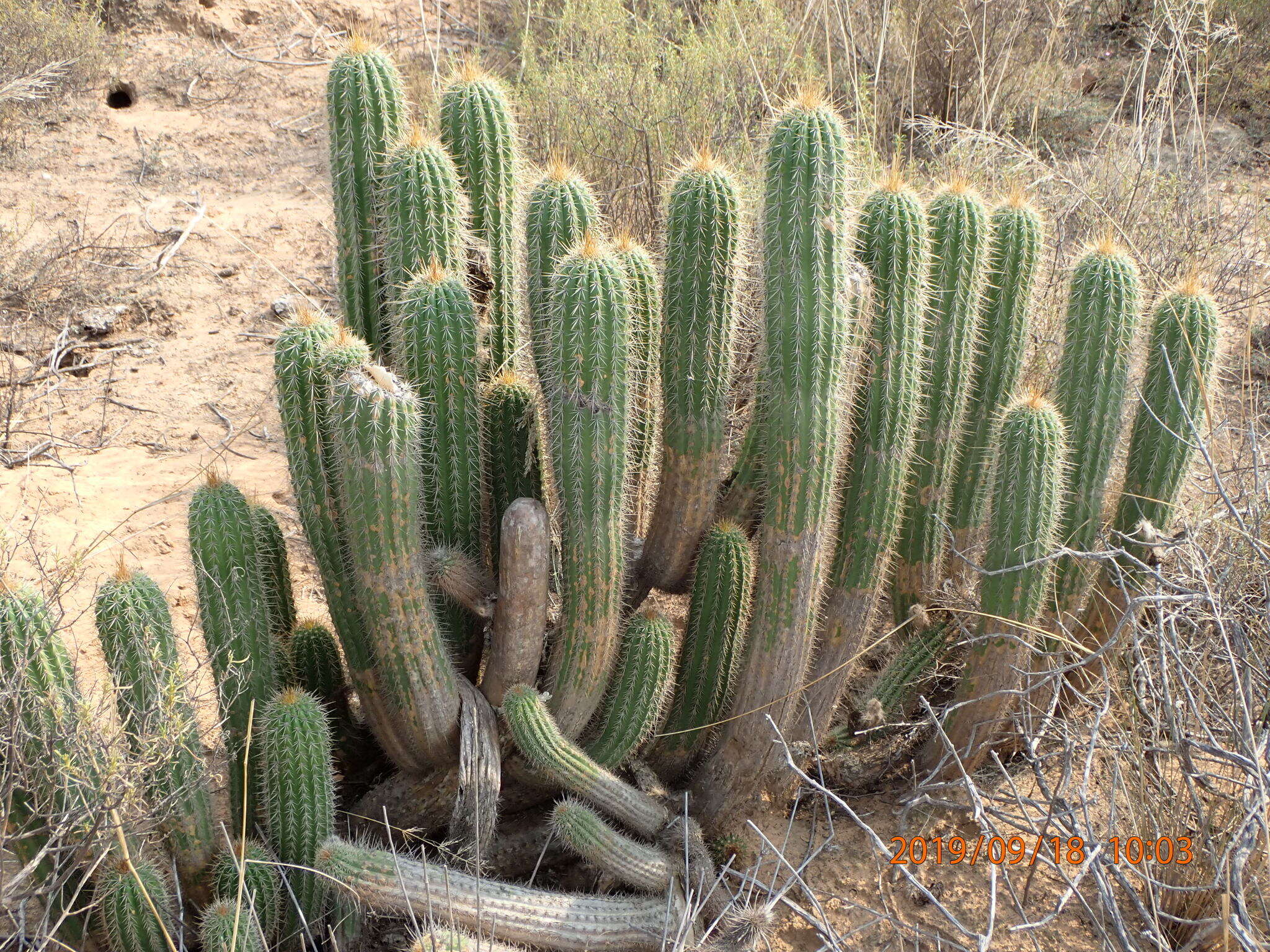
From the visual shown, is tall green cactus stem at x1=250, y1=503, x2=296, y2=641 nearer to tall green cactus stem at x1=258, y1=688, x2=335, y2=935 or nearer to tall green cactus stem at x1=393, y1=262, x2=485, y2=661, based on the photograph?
tall green cactus stem at x1=258, y1=688, x2=335, y2=935

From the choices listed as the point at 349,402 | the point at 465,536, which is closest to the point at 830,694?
the point at 465,536

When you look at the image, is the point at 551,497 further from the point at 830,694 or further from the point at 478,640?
the point at 830,694

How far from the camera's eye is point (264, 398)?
536 cm

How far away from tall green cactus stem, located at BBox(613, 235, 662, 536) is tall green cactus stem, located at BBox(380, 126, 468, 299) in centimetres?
44

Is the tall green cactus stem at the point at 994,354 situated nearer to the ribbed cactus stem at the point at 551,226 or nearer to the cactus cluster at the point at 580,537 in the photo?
the cactus cluster at the point at 580,537

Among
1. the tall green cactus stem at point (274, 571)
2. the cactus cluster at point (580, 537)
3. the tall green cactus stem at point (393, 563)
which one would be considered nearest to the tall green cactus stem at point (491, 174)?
the cactus cluster at point (580, 537)

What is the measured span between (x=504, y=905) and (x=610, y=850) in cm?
32

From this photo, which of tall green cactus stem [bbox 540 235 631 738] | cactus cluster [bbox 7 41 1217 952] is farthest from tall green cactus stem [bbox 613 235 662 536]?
tall green cactus stem [bbox 540 235 631 738]

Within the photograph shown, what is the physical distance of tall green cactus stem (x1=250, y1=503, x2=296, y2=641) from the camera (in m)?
2.89

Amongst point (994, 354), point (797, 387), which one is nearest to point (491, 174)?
point (797, 387)

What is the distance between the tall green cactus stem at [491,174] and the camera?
3061mm

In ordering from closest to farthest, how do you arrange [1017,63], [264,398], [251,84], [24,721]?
[24,721] → [264,398] → [1017,63] → [251,84]

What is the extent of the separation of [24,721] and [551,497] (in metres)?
1.40

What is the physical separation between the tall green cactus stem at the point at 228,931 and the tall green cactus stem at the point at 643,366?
57.9 inches
